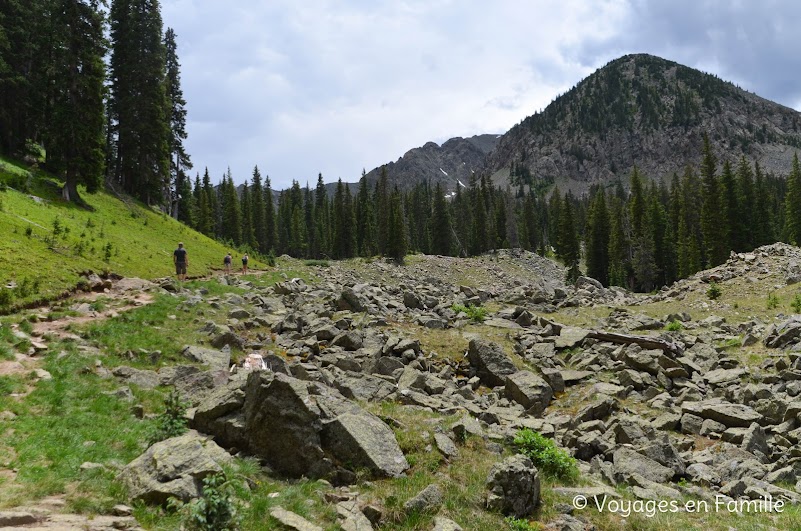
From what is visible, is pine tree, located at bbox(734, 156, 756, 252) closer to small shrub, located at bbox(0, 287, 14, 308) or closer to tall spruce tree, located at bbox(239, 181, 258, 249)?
small shrub, located at bbox(0, 287, 14, 308)

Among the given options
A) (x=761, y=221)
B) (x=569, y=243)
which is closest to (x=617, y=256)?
(x=569, y=243)

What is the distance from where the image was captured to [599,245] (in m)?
85.9

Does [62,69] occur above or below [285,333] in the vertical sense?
above

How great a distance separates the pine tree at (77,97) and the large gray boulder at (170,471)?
3525cm

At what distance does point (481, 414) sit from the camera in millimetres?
13609

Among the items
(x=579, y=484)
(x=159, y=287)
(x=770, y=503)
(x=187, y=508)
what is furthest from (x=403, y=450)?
(x=159, y=287)

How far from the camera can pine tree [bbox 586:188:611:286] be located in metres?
85.8

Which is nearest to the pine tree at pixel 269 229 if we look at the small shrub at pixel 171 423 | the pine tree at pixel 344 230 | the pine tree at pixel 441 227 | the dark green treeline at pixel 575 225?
the dark green treeline at pixel 575 225

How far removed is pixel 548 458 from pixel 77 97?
42543mm

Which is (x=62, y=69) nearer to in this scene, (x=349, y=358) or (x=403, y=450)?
(x=349, y=358)

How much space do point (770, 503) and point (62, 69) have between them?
158 ft

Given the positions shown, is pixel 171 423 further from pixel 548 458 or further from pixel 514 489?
pixel 548 458

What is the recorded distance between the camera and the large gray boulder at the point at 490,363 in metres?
18.0

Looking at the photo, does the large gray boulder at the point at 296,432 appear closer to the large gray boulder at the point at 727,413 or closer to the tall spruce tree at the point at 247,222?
the large gray boulder at the point at 727,413
